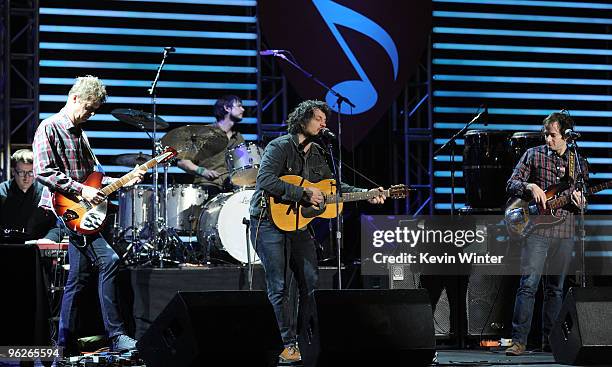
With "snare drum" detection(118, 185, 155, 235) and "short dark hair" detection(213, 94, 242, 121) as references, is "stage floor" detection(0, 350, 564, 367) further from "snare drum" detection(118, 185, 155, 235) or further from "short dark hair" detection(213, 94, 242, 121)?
"short dark hair" detection(213, 94, 242, 121)

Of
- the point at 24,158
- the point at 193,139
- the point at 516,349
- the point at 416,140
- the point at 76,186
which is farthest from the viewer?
the point at 416,140

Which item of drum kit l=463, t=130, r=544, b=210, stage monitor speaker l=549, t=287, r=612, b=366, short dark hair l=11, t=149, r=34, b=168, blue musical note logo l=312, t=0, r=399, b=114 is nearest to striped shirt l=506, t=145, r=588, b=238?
drum kit l=463, t=130, r=544, b=210

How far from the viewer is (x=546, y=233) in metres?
8.52

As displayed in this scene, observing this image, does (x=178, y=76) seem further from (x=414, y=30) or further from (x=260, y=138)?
(x=414, y=30)

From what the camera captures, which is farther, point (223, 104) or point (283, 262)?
point (223, 104)

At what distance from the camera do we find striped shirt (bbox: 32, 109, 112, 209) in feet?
24.1

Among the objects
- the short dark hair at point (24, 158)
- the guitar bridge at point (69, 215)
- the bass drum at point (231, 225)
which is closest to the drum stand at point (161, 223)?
the bass drum at point (231, 225)

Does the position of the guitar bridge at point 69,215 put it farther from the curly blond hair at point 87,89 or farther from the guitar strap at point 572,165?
the guitar strap at point 572,165

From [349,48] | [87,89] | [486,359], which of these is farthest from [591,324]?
[349,48]

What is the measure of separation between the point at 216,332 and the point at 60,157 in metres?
2.34

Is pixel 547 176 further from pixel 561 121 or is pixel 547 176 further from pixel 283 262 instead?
pixel 283 262

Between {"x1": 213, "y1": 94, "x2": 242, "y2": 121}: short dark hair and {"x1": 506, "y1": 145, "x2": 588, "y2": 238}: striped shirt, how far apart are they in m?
3.46

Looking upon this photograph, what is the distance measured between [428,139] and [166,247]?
3595 mm

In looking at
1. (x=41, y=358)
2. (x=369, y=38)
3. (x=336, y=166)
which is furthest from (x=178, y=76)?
(x=41, y=358)
